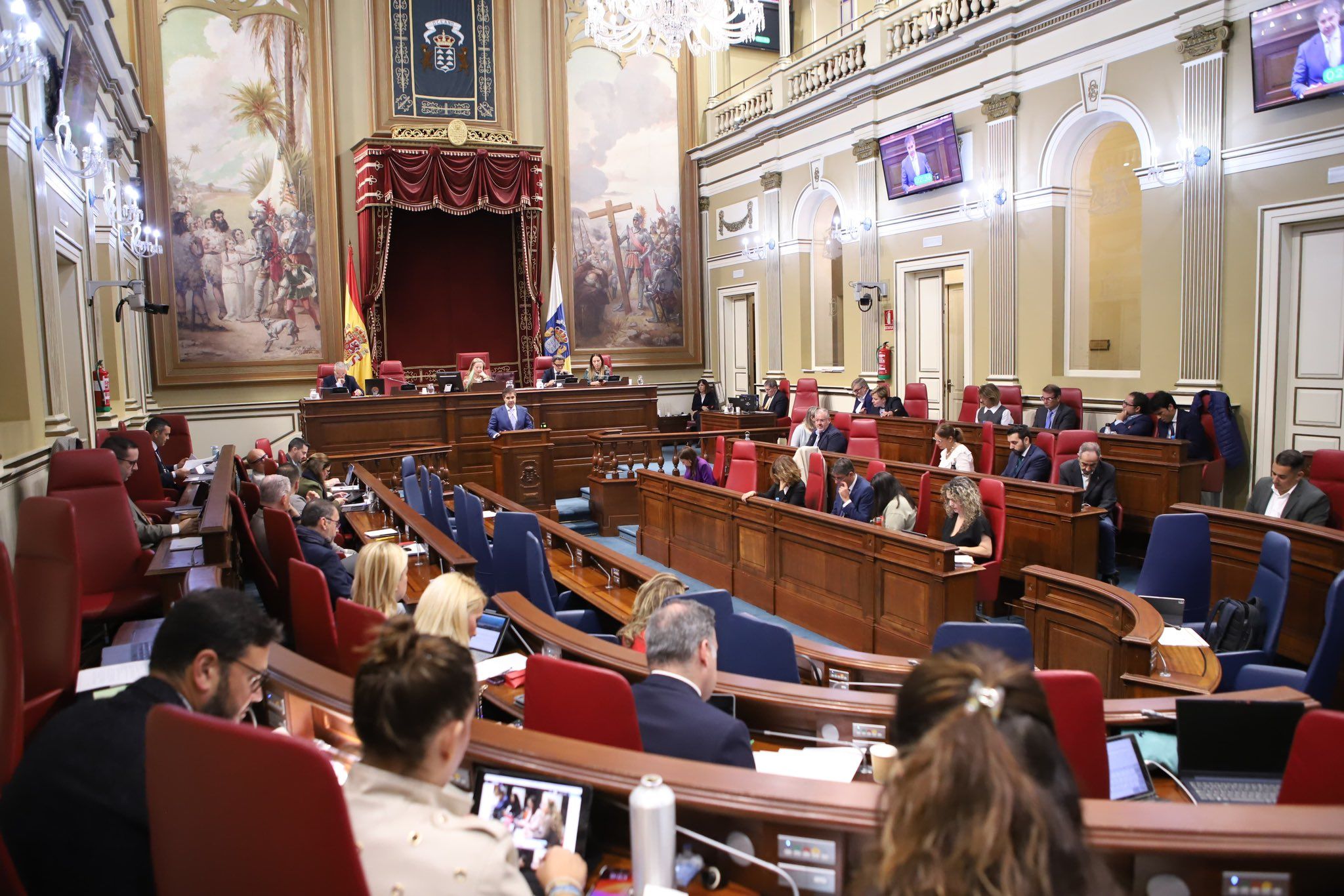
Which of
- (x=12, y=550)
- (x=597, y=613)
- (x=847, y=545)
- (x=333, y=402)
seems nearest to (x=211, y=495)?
(x=12, y=550)

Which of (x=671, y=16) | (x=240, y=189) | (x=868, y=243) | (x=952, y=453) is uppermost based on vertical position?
(x=671, y=16)

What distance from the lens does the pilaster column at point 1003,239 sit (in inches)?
422

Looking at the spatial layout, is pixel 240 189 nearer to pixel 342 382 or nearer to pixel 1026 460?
pixel 342 382

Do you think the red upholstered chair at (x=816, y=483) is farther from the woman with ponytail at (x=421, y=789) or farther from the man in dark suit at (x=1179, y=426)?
the woman with ponytail at (x=421, y=789)

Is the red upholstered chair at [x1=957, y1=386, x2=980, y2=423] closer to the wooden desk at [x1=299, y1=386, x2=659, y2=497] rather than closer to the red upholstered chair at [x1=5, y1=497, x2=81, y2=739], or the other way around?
the wooden desk at [x1=299, y1=386, x2=659, y2=497]

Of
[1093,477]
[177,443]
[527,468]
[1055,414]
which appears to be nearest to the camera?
[1093,477]

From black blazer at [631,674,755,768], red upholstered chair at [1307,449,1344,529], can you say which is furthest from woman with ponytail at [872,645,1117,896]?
red upholstered chair at [1307,449,1344,529]

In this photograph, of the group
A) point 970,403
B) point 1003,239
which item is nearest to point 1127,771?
point 970,403

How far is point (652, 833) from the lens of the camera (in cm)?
151

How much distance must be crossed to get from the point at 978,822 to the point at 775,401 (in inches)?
500

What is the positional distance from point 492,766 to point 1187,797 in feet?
5.35

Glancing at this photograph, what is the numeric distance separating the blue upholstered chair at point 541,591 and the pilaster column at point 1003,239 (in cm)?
779

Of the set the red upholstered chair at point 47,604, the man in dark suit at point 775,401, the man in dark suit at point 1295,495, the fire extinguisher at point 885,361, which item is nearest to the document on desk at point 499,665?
the red upholstered chair at point 47,604

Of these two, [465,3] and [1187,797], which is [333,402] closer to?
[465,3]
